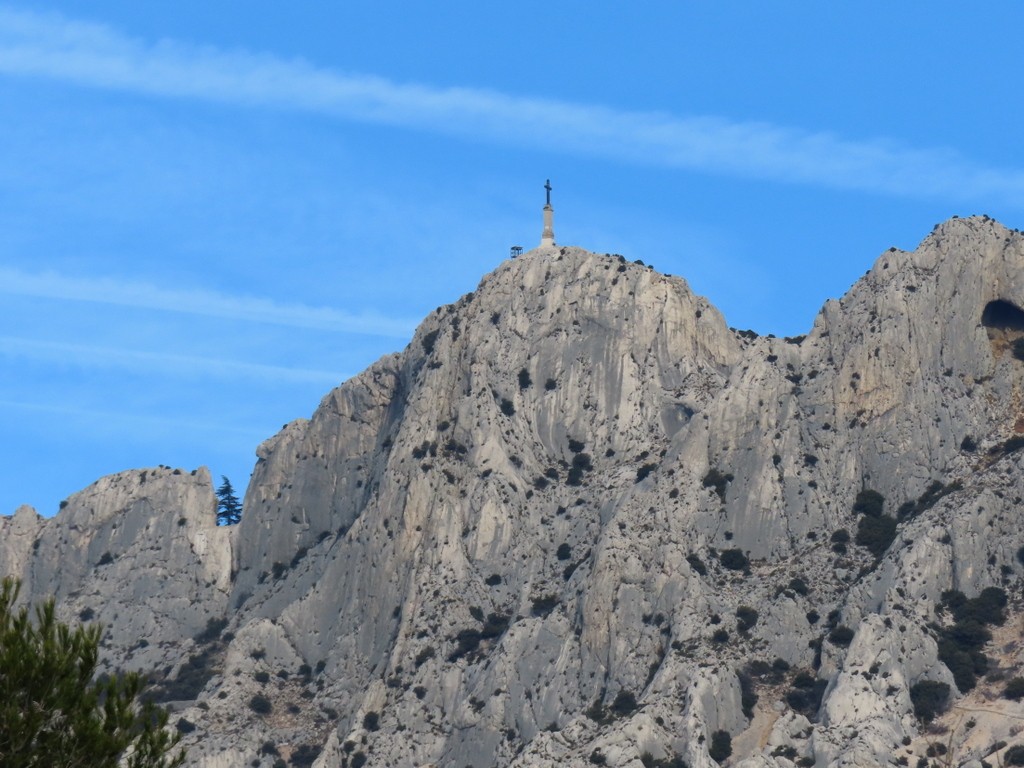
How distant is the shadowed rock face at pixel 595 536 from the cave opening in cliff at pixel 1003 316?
0.26 metres

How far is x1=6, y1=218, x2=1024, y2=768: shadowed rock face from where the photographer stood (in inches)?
5330

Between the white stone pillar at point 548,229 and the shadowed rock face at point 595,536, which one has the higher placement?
the white stone pillar at point 548,229

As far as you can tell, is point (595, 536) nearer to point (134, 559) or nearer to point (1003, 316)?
point (1003, 316)

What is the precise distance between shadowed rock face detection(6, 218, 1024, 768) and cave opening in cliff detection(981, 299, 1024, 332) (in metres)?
0.26

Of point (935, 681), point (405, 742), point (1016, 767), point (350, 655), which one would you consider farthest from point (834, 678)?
point (350, 655)

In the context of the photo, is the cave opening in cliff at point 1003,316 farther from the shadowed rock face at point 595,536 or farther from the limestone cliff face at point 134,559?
the limestone cliff face at point 134,559

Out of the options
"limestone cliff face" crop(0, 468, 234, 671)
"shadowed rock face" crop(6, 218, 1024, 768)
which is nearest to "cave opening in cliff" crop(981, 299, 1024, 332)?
"shadowed rock face" crop(6, 218, 1024, 768)

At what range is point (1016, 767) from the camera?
382 ft

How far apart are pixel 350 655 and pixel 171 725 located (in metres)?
15.7

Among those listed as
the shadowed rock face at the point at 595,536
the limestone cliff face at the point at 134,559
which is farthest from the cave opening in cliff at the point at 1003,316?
the limestone cliff face at the point at 134,559

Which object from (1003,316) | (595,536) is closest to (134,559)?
(595,536)

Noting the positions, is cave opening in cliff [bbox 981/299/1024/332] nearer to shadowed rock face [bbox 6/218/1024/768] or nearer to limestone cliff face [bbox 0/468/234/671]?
shadowed rock face [bbox 6/218/1024/768]

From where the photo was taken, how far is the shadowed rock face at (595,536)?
444 feet

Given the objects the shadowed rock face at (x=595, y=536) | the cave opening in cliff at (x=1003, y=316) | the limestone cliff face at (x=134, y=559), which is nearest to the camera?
the shadowed rock face at (x=595, y=536)
